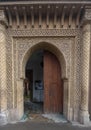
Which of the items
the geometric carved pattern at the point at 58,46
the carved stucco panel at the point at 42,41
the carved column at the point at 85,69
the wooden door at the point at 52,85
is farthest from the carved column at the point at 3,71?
the carved column at the point at 85,69

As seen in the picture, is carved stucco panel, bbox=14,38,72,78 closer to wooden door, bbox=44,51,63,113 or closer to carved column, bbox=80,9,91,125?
carved column, bbox=80,9,91,125

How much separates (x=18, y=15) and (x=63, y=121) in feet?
14.1

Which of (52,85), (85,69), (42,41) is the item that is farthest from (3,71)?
(85,69)

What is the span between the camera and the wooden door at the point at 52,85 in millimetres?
5387

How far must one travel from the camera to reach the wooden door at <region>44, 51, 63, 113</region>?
539 centimetres

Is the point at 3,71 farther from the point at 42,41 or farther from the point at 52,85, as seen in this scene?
the point at 52,85

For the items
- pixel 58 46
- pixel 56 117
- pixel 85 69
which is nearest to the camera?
pixel 85 69

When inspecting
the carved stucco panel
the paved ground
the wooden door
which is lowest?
the paved ground

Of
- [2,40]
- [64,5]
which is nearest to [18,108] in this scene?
[2,40]

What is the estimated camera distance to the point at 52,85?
5.40 meters

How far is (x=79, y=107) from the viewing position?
4633 millimetres

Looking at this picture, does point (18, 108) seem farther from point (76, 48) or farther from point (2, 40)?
point (76, 48)

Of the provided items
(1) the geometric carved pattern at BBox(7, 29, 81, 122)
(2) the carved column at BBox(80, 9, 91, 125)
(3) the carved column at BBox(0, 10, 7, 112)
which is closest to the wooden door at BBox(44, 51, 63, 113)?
(1) the geometric carved pattern at BBox(7, 29, 81, 122)

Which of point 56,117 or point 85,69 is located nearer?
point 85,69
